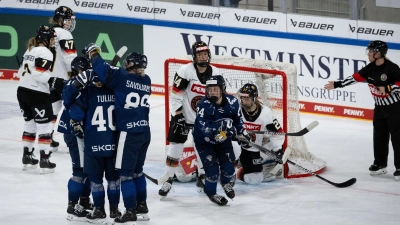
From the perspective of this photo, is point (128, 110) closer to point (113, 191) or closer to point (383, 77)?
point (113, 191)

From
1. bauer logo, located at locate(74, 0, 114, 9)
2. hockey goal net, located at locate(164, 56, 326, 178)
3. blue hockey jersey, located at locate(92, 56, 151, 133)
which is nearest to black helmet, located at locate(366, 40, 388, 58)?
hockey goal net, located at locate(164, 56, 326, 178)

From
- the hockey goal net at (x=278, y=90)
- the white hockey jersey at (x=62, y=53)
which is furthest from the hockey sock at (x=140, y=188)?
the white hockey jersey at (x=62, y=53)

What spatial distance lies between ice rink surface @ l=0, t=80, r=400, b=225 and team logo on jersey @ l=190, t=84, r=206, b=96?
100 centimetres

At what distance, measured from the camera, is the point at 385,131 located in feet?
29.2

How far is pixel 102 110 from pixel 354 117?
5.24m

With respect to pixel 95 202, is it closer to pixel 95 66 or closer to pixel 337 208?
pixel 95 66

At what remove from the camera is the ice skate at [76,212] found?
7414mm

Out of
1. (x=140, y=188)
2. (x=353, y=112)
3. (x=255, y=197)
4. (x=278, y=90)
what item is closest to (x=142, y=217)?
(x=140, y=188)

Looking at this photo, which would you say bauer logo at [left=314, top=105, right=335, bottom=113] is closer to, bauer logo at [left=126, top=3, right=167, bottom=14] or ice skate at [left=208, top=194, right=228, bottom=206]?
bauer logo at [left=126, top=3, right=167, bottom=14]

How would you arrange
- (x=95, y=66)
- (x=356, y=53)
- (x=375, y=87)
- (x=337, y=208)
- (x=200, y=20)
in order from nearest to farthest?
(x=95, y=66) → (x=337, y=208) → (x=375, y=87) → (x=356, y=53) → (x=200, y=20)

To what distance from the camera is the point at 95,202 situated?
7.21 metres

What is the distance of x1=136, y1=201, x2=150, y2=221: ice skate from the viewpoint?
7.40 m

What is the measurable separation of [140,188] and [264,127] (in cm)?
177

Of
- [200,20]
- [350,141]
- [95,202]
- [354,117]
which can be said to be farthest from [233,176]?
[200,20]
